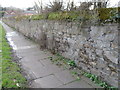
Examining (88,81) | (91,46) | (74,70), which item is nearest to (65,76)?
(74,70)

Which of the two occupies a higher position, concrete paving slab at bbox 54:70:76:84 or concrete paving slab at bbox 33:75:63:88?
concrete paving slab at bbox 54:70:76:84

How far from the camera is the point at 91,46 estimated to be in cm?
261

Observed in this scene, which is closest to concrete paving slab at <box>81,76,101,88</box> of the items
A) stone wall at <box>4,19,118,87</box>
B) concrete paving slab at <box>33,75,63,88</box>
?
stone wall at <box>4,19,118,87</box>

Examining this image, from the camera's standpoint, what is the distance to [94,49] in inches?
99.5

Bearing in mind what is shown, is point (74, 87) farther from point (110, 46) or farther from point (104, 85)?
point (110, 46)

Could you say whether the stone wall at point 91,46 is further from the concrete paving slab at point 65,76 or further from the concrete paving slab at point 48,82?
the concrete paving slab at point 48,82

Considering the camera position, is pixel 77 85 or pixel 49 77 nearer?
pixel 77 85

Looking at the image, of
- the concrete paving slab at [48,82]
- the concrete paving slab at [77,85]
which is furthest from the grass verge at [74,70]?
the concrete paving slab at [48,82]

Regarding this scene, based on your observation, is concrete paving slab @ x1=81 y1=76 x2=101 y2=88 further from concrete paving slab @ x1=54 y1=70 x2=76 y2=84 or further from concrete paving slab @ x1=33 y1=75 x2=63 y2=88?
concrete paving slab @ x1=33 y1=75 x2=63 y2=88

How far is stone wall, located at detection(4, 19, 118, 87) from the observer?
6.97 ft

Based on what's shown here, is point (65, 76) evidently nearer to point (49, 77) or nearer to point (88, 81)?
point (49, 77)

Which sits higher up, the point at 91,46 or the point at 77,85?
the point at 91,46

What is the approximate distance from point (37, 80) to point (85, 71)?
4.25 feet

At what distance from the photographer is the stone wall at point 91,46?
2.12 metres
